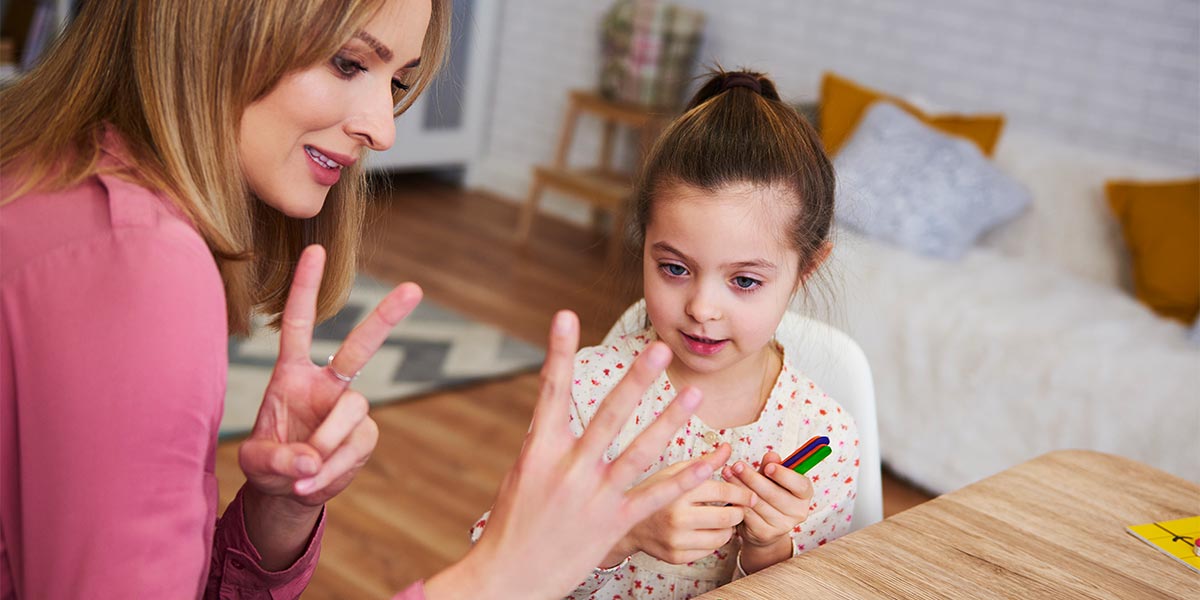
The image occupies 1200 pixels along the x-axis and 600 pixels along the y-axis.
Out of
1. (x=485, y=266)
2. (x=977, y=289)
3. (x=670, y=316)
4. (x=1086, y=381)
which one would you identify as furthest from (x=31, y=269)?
(x=485, y=266)

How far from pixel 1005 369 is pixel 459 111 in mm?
3051

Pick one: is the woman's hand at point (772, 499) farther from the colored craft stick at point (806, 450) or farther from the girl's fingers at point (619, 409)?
the girl's fingers at point (619, 409)

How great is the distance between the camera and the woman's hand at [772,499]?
1.01 meters

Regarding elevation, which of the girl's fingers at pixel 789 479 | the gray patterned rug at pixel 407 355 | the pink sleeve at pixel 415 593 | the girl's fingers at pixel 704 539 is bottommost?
the gray patterned rug at pixel 407 355

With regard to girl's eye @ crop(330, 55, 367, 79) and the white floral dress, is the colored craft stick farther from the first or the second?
girl's eye @ crop(330, 55, 367, 79)

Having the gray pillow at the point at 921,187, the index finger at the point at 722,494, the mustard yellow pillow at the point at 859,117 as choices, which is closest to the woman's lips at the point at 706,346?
the index finger at the point at 722,494

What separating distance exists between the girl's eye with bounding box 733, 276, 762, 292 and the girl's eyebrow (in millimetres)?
16

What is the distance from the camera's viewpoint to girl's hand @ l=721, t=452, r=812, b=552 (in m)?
1.01

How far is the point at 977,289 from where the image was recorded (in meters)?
2.97

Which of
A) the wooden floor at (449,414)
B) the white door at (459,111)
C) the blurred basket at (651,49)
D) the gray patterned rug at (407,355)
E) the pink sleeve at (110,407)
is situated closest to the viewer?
the pink sleeve at (110,407)

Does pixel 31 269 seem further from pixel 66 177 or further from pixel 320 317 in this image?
pixel 320 317

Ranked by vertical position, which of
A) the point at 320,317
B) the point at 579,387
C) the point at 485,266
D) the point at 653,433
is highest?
the point at 653,433

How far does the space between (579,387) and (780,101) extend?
1.28 feet

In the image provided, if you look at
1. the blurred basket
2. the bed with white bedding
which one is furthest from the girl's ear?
the blurred basket
